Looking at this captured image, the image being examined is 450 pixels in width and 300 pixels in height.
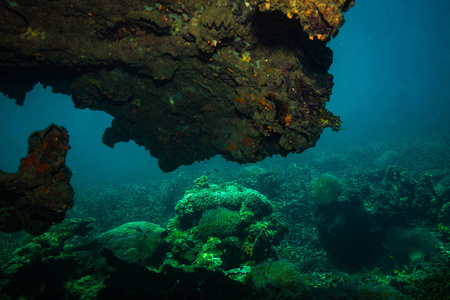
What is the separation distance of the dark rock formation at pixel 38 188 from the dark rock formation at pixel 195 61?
258cm

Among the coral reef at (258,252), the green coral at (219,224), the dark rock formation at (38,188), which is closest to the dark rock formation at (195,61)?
the green coral at (219,224)

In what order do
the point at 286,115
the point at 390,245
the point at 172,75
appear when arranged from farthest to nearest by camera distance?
the point at 390,245 → the point at 172,75 → the point at 286,115

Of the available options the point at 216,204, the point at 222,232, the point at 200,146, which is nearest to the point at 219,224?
the point at 222,232

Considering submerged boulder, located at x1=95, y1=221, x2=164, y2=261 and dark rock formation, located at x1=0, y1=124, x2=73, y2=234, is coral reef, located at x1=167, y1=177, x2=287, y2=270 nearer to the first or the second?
submerged boulder, located at x1=95, y1=221, x2=164, y2=261

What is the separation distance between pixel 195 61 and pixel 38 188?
4.32 m

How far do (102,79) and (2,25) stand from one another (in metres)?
2.12

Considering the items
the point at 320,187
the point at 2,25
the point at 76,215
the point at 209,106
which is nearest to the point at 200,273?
the point at 209,106

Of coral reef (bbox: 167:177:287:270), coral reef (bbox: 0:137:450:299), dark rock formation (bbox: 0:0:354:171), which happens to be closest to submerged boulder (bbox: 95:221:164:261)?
coral reef (bbox: 0:137:450:299)

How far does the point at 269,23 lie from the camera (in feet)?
14.3

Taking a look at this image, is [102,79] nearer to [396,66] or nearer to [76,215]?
[76,215]

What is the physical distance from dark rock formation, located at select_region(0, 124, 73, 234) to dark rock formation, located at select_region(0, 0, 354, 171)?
2.58m

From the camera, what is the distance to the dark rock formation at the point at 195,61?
441 cm

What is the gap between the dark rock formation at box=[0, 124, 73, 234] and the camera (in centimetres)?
337

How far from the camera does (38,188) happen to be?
11.6 ft
